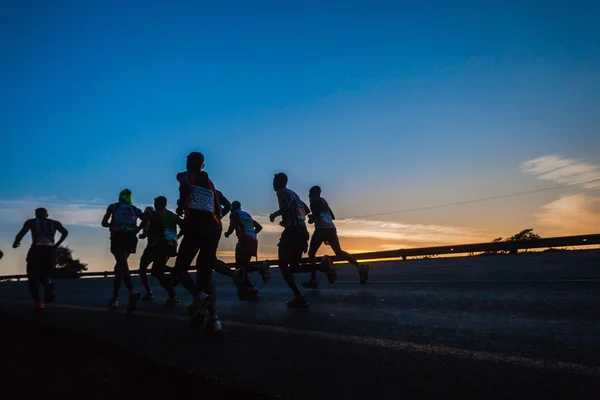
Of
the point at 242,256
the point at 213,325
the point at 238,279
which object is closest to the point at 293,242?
the point at 238,279

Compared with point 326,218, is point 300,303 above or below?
below

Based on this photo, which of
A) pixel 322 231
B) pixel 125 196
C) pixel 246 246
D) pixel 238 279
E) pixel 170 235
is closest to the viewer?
pixel 238 279

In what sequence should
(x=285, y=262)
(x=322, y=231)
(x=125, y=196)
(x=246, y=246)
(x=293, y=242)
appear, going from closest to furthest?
(x=285, y=262), (x=293, y=242), (x=125, y=196), (x=246, y=246), (x=322, y=231)

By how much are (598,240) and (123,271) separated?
1451 cm

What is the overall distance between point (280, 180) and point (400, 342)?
3.92m

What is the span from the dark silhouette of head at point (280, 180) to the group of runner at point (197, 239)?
0.05 feet

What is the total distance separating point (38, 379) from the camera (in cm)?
325

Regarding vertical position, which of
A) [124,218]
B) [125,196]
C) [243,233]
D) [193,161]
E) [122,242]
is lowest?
[122,242]

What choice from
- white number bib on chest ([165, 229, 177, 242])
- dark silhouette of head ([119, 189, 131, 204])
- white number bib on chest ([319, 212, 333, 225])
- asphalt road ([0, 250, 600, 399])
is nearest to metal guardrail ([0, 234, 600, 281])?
white number bib on chest ([319, 212, 333, 225])

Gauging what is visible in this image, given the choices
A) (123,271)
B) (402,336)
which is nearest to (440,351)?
(402,336)

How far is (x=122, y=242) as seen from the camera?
8.50 meters

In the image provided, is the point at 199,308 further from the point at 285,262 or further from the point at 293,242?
the point at 293,242

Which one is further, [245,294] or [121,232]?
[121,232]

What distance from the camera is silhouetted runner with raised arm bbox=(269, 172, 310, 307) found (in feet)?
23.6
